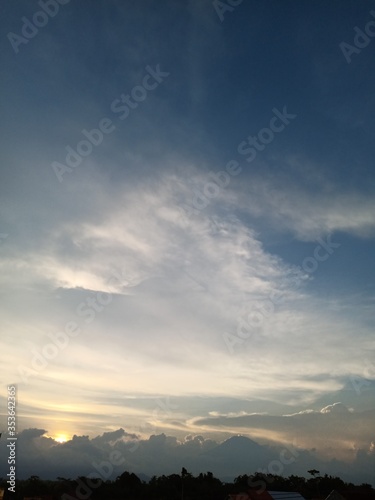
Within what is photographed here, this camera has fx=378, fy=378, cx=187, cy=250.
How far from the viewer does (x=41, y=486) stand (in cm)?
→ 11138

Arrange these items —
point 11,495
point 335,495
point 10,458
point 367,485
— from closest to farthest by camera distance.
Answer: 1. point 10,458
2. point 335,495
3. point 11,495
4. point 367,485

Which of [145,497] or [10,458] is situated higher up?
[10,458]

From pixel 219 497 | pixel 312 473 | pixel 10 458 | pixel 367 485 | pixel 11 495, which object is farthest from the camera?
pixel 367 485

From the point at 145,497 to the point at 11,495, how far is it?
109ft

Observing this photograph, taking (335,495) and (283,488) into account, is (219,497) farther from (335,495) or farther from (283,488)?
(335,495)

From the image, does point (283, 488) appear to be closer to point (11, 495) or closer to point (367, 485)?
point (367, 485)

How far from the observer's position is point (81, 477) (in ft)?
374

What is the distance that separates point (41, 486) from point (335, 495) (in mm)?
90776

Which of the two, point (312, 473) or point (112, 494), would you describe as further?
point (312, 473)

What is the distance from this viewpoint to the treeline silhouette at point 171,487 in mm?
97438

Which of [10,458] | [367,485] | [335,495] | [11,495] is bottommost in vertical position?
[367,485]

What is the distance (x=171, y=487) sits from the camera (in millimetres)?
104375

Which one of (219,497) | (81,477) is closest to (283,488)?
(219,497)

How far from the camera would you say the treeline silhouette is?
97.4m
